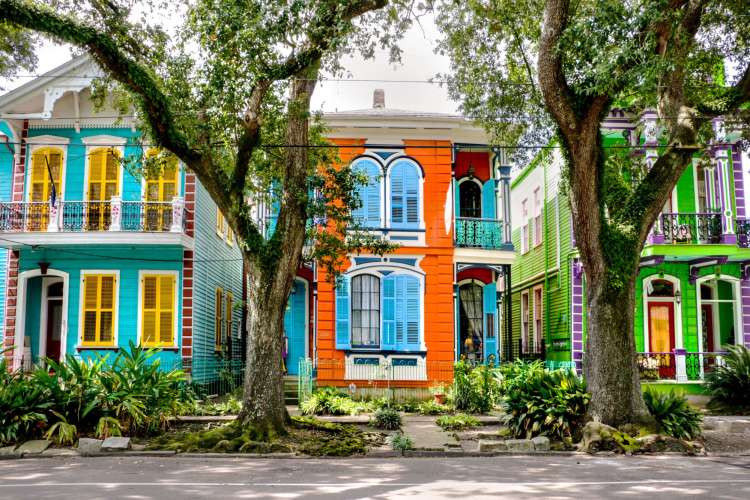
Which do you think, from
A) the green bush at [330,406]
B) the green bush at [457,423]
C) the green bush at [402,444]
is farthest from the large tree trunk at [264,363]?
the green bush at [457,423]

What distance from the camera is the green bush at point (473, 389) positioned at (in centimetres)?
1875

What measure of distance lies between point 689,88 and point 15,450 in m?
15.6

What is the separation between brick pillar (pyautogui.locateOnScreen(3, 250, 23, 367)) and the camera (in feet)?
66.2

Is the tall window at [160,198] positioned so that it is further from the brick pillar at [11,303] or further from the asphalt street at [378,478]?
the asphalt street at [378,478]

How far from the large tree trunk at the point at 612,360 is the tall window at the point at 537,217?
12.8 metres

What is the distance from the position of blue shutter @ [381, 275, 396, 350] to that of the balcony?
20.2ft

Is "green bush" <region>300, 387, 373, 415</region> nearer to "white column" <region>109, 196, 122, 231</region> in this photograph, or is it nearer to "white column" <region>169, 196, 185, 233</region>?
"white column" <region>169, 196, 185, 233</region>

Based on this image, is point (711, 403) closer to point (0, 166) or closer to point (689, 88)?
point (689, 88)

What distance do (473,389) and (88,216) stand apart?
38.3 ft

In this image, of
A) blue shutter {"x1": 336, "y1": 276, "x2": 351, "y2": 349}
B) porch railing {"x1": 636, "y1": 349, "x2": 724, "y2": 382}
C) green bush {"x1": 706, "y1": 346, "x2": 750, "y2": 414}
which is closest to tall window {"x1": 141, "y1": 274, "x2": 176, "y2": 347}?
blue shutter {"x1": 336, "y1": 276, "x2": 351, "y2": 349}

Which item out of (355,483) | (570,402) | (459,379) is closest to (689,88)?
(570,402)

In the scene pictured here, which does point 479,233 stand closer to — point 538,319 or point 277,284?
point 538,319

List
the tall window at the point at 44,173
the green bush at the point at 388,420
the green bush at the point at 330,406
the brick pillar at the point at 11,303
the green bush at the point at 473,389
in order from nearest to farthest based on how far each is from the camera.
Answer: the green bush at the point at 388,420 < the green bush at the point at 330,406 < the green bush at the point at 473,389 < the brick pillar at the point at 11,303 < the tall window at the point at 44,173

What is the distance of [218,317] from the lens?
24.2 metres
